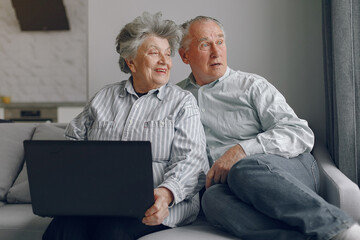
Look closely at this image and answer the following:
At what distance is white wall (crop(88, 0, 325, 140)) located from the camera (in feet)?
7.00

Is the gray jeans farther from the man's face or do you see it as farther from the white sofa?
the man's face

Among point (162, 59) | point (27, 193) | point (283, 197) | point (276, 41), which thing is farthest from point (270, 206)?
point (27, 193)

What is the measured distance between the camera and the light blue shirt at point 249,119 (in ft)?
5.32

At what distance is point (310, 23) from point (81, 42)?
9.92ft

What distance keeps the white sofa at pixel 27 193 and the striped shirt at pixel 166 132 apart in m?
0.13

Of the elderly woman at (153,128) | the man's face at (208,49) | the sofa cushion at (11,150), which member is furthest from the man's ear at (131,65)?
the sofa cushion at (11,150)

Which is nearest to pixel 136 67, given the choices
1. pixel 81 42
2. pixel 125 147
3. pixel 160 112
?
pixel 160 112

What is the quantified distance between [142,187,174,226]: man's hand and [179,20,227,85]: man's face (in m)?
0.69

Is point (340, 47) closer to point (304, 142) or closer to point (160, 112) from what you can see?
point (304, 142)

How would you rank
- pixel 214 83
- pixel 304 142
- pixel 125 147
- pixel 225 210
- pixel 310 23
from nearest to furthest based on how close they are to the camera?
pixel 125 147, pixel 225 210, pixel 304 142, pixel 214 83, pixel 310 23

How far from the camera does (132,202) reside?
129cm

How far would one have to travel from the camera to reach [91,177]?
1270mm

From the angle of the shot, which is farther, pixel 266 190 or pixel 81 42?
pixel 81 42

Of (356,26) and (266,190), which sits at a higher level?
(356,26)
